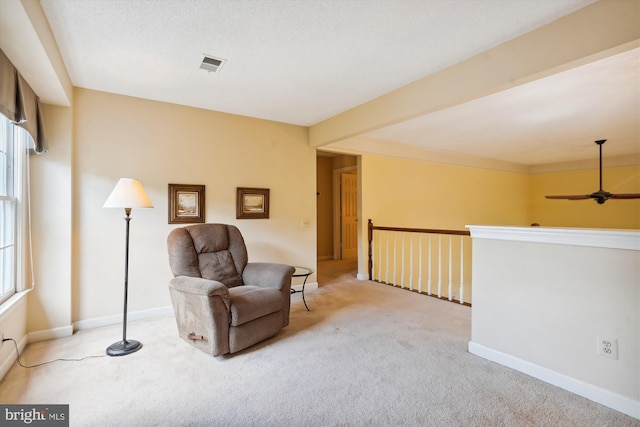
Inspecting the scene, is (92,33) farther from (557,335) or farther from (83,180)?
(557,335)

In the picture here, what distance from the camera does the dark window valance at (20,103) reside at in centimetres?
184

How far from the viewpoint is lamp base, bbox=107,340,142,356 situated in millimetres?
2434

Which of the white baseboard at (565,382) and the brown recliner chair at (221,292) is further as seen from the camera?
the brown recliner chair at (221,292)

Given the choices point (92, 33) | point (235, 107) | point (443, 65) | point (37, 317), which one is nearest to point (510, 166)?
point (443, 65)

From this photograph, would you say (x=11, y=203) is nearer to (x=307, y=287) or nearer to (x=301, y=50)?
(x=301, y=50)

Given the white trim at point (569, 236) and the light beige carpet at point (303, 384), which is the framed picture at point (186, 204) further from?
the white trim at point (569, 236)

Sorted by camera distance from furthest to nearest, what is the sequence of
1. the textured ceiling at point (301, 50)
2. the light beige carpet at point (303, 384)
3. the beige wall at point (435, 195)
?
the beige wall at point (435, 195) < the textured ceiling at point (301, 50) < the light beige carpet at point (303, 384)

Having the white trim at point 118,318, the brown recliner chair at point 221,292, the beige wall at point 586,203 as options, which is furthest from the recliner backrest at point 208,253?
the beige wall at point 586,203

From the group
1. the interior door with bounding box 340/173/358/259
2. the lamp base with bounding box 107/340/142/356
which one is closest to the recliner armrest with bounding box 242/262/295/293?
the lamp base with bounding box 107/340/142/356

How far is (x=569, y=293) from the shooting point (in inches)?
78.3

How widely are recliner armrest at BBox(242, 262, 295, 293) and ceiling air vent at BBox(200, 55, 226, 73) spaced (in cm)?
189

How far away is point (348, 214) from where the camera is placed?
7.25 metres

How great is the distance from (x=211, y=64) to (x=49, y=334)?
110 inches

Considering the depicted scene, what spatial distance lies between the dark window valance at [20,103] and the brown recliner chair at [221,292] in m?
1.28
